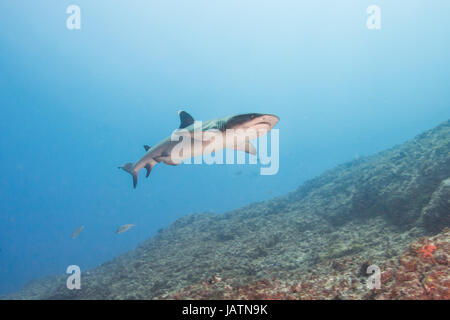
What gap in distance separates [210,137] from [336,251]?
19.5 feet

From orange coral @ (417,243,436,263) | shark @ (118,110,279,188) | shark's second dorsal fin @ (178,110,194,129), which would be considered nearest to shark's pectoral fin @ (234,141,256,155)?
shark @ (118,110,279,188)

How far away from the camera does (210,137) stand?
6391 millimetres

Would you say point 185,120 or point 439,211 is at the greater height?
point 185,120

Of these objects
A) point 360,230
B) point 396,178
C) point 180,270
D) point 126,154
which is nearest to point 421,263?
point 360,230

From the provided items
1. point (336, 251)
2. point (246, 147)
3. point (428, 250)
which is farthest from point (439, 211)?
point (246, 147)

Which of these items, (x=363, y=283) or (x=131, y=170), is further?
(x=131, y=170)

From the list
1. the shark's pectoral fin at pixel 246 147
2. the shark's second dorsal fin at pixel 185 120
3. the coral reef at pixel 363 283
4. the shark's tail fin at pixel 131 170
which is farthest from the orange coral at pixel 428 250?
the shark's tail fin at pixel 131 170

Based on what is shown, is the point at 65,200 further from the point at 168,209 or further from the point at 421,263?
the point at 421,263

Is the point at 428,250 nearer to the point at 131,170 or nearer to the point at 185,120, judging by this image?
the point at 185,120

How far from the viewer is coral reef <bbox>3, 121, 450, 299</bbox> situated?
175 inches

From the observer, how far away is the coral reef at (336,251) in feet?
14.6

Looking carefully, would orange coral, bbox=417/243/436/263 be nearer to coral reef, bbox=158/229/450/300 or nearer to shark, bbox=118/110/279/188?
coral reef, bbox=158/229/450/300
